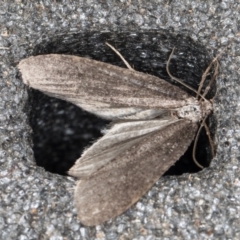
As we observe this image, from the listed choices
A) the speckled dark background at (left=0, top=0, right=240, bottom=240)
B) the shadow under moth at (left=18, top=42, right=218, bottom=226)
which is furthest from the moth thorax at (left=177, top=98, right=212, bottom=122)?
the speckled dark background at (left=0, top=0, right=240, bottom=240)

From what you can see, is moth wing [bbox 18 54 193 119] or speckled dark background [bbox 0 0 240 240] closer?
speckled dark background [bbox 0 0 240 240]

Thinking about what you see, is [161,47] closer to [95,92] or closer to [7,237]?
[95,92]

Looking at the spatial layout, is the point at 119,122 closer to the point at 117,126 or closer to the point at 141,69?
the point at 117,126

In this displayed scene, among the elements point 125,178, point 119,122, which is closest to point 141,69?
point 119,122

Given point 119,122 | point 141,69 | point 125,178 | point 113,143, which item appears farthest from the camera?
point 141,69

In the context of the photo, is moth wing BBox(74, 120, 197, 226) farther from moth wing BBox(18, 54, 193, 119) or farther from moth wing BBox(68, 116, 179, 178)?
moth wing BBox(18, 54, 193, 119)

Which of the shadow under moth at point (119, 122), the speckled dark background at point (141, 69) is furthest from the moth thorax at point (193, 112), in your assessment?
the speckled dark background at point (141, 69)

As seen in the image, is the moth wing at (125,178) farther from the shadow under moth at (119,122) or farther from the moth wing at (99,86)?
the moth wing at (99,86)
